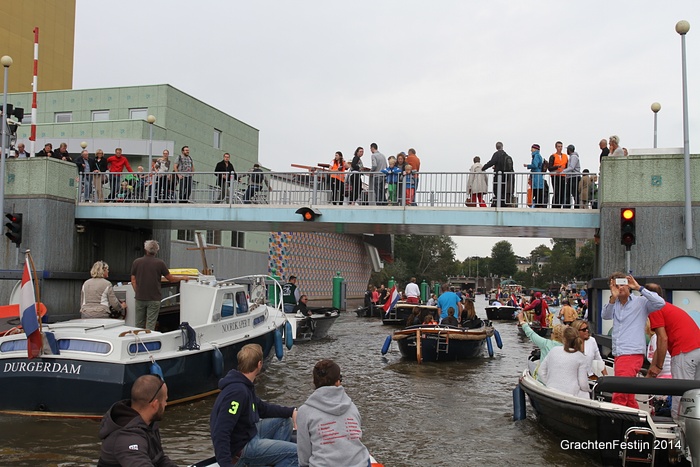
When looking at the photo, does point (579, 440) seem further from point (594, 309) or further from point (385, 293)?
point (385, 293)

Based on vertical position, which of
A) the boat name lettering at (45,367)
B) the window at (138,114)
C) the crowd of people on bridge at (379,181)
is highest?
the window at (138,114)

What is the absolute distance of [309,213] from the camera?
730 inches

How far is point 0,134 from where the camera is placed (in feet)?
58.5

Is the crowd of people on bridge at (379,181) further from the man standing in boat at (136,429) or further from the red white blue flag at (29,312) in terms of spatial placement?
the man standing in boat at (136,429)

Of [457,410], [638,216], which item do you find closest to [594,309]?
[638,216]

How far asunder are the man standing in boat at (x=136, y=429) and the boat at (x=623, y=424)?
4.48m

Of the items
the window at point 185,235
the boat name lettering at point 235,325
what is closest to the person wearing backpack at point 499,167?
the boat name lettering at point 235,325

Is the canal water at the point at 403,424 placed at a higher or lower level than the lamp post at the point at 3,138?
lower

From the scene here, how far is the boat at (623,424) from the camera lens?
697cm

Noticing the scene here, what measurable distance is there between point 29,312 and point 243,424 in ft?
17.4

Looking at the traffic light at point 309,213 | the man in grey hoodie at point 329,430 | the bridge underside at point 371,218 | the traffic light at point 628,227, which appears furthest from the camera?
the traffic light at point 309,213

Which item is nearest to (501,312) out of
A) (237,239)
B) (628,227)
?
(237,239)

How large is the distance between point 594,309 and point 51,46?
36.1 m

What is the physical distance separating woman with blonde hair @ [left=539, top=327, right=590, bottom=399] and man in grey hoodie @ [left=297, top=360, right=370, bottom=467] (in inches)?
185
